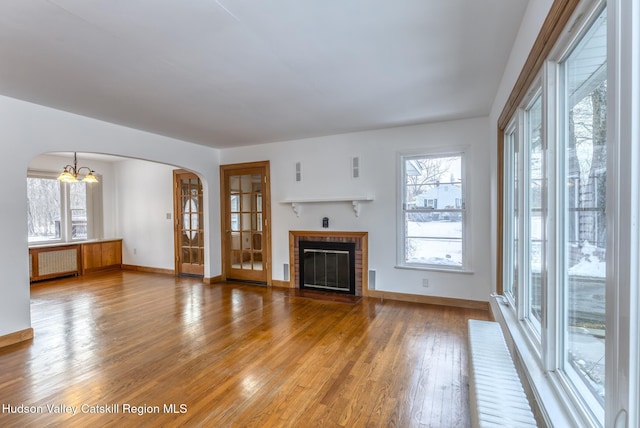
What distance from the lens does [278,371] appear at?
2514mm

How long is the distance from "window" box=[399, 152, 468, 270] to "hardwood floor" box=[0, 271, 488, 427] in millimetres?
727

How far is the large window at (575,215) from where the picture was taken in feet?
3.55

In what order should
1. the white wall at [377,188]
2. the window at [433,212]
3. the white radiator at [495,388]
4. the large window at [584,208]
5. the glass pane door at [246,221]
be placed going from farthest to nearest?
the glass pane door at [246,221] → the window at [433,212] → the white wall at [377,188] → the white radiator at [495,388] → the large window at [584,208]

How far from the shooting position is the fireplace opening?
4797mm

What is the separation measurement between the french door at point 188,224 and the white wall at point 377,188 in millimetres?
1374

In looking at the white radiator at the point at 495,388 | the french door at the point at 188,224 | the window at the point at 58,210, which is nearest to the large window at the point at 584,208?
the white radiator at the point at 495,388

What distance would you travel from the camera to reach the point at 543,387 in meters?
1.39

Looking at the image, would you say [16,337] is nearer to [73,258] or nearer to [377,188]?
[73,258]

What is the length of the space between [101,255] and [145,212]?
4.64 feet

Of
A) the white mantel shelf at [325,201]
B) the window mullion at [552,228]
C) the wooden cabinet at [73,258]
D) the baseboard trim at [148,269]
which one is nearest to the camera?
the window mullion at [552,228]

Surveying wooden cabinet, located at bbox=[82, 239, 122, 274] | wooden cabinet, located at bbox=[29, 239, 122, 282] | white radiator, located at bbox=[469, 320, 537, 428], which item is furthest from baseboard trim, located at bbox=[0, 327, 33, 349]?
white radiator, located at bbox=[469, 320, 537, 428]

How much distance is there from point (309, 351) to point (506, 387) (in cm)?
177

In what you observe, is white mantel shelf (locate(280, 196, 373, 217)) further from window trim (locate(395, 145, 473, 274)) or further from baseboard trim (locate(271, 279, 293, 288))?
baseboard trim (locate(271, 279, 293, 288))

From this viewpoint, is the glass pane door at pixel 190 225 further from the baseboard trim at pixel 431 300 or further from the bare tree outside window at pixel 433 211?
the bare tree outside window at pixel 433 211
